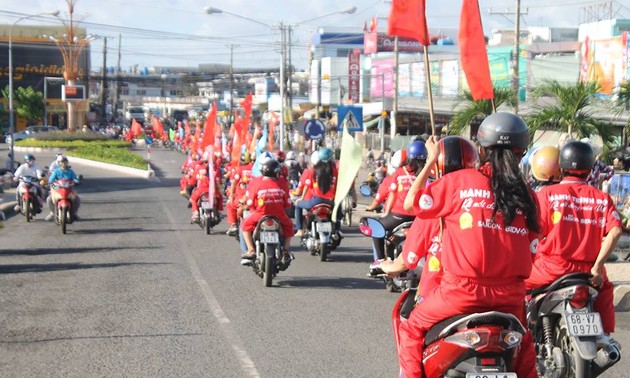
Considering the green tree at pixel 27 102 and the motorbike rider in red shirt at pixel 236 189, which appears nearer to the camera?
the motorbike rider in red shirt at pixel 236 189

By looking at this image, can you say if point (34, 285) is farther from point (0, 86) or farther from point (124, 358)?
point (0, 86)

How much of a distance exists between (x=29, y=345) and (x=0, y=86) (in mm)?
97381

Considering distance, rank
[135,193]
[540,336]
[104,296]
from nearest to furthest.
→ [540,336], [104,296], [135,193]

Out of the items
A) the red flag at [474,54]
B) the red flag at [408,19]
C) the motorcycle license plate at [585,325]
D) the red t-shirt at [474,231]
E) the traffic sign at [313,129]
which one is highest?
the red flag at [408,19]

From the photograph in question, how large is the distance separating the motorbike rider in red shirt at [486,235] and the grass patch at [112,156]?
4458cm

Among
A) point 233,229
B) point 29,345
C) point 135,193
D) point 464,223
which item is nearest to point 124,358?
point 29,345

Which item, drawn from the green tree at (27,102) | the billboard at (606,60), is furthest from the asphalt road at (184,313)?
the green tree at (27,102)

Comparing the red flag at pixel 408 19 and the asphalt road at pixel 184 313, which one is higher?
the red flag at pixel 408 19

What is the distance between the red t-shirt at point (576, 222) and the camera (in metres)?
6.56

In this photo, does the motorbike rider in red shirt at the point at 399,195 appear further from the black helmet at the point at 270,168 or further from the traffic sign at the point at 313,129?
the traffic sign at the point at 313,129

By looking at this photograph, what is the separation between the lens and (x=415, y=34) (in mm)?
10633

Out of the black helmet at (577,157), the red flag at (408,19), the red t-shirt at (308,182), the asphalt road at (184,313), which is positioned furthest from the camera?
the red t-shirt at (308,182)

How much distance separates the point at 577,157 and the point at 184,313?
4.87 metres

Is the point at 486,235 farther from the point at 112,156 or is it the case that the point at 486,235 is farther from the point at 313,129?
the point at 112,156
